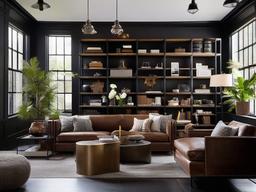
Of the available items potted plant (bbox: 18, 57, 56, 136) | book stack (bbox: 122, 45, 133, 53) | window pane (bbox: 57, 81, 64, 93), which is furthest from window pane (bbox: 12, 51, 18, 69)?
book stack (bbox: 122, 45, 133, 53)

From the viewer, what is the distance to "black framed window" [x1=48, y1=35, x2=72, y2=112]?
948cm

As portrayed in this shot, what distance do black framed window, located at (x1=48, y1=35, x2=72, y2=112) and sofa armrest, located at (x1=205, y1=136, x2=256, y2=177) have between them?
18.3ft

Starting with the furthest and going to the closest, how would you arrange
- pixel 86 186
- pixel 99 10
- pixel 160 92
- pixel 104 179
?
1. pixel 160 92
2. pixel 99 10
3. pixel 104 179
4. pixel 86 186

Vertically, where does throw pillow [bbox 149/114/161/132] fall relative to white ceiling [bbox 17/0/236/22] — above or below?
below

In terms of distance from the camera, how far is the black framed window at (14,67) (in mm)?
7727

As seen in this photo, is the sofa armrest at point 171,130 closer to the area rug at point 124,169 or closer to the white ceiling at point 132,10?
the area rug at point 124,169

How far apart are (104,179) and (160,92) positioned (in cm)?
448

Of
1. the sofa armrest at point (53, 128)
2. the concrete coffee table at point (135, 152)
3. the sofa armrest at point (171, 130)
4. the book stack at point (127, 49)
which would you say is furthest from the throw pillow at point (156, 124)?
the book stack at point (127, 49)

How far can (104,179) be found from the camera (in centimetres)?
497

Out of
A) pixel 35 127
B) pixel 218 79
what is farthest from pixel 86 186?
pixel 218 79

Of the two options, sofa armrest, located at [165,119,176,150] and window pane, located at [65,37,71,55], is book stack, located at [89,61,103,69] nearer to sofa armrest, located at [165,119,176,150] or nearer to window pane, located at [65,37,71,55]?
window pane, located at [65,37,71,55]

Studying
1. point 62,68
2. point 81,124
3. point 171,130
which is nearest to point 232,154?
point 171,130

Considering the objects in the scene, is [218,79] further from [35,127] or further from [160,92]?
[35,127]

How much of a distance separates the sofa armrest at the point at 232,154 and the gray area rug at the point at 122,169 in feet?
2.26
